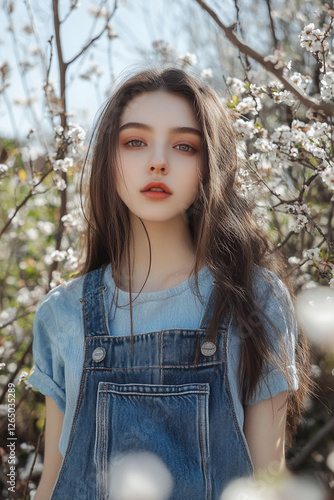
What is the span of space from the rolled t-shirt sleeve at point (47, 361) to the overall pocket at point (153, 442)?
0.22 m

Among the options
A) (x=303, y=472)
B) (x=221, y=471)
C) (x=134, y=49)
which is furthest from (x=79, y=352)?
(x=134, y=49)

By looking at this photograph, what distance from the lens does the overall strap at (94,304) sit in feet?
4.82

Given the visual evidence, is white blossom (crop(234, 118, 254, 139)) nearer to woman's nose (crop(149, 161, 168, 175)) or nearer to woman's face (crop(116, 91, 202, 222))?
woman's face (crop(116, 91, 202, 222))

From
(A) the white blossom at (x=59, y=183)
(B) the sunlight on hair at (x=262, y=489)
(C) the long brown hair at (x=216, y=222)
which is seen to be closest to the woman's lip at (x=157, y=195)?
(C) the long brown hair at (x=216, y=222)

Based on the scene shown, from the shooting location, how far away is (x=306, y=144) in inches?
65.6

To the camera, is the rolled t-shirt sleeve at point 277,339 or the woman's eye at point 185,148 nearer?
the rolled t-shirt sleeve at point 277,339

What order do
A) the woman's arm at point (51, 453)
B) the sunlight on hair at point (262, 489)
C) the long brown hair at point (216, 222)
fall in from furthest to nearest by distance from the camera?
the woman's arm at point (51, 453)
the long brown hair at point (216, 222)
the sunlight on hair at point (262, 489)

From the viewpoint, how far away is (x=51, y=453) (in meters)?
1.52

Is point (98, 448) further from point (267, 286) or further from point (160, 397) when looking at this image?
point (267, 286)

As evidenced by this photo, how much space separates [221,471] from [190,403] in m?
0.17

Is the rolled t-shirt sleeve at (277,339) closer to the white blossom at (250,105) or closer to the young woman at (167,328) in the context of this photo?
the young woman at (167,328)

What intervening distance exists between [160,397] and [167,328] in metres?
0.18

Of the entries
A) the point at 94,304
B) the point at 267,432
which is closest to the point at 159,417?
the point at 267,432

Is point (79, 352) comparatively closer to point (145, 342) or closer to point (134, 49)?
point (145, 342)
